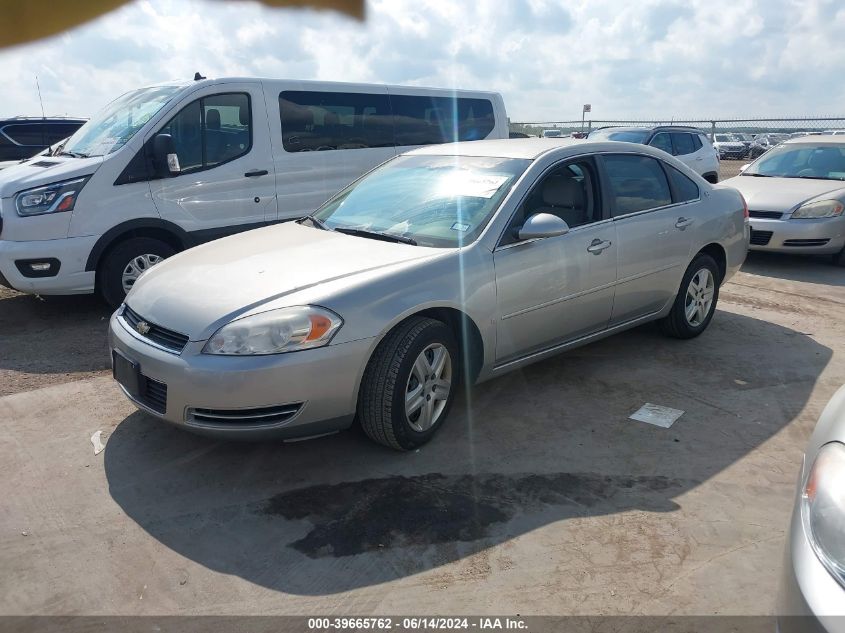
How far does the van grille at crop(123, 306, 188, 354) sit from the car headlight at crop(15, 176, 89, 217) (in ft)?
8.49

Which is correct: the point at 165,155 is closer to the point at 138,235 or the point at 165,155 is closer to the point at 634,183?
the point at 138,235

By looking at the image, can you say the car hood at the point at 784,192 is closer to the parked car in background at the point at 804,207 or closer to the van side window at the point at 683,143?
the parked car in background at the point at 804,207

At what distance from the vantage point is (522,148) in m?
4.51

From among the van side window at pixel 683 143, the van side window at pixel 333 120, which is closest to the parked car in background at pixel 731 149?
the van side window at pixel 683 143

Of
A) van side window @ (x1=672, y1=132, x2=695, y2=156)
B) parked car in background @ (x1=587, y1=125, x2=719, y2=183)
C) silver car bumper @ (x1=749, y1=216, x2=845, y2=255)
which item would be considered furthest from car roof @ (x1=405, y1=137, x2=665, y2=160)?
van side window @ (x1=672, y1=132, x2=695, y2=156)

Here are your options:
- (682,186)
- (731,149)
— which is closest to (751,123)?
(731,149)

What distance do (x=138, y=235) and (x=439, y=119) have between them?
386 centimetres

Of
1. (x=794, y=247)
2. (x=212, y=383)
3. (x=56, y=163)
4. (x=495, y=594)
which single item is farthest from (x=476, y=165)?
(x=794, y=247)

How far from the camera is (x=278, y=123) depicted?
6734mm

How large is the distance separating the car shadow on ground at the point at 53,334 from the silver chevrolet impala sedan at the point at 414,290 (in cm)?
143

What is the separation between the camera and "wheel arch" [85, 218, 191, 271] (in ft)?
19.0

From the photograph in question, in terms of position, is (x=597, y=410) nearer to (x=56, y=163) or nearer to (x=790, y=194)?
(x=56, y=163)

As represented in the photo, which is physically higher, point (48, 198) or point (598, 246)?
point (48, 198)

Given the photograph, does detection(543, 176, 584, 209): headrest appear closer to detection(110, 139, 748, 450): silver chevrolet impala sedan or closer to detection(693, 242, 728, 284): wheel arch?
detection(110, 139, 748, 450): silver chevrolet impala sedan
